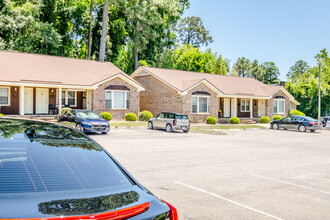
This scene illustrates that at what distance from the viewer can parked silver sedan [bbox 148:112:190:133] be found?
82.1 ft

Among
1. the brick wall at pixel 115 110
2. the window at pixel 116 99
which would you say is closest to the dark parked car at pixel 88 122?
the brick wall at pixel 115 110

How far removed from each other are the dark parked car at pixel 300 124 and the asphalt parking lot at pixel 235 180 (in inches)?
625

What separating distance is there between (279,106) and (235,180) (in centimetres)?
3861

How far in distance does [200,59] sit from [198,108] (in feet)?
93.7

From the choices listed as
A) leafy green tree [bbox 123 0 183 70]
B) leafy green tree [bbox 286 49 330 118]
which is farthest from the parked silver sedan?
leafy green tree [bbox 286 49 330 118]

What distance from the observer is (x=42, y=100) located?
31562 mm

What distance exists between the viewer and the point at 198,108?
36344 mm

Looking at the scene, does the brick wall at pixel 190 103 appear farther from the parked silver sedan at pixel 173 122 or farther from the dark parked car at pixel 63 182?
the dark parked car at pixel 63 182

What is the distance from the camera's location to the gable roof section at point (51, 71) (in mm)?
29359

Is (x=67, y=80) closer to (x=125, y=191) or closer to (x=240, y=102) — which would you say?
(x=240, y=102)

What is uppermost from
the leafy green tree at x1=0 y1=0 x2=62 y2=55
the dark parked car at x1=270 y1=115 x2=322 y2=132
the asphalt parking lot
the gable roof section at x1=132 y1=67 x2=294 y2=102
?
the leafy green tree at x1=0 y1=0 x2=62 y2=55

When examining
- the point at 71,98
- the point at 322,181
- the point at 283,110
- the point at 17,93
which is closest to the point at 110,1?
the point at 71,98

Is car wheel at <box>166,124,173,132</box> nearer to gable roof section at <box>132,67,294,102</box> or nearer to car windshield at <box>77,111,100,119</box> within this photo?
car windshield at <box>77,111,100,119</box>

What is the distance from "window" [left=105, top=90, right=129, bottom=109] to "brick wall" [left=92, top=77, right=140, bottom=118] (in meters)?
0.42
